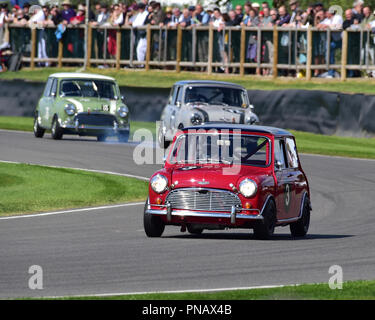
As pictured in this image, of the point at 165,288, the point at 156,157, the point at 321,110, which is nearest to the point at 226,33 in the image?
the point at 321,110

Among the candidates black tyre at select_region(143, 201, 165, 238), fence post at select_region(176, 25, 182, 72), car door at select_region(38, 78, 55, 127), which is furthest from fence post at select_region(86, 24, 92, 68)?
black tyre at select_region(143, 201, 165, 238)

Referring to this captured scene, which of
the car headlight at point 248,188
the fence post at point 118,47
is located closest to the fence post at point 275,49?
the fence post at point 118,47

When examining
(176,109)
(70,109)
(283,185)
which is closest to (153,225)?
(283,185)

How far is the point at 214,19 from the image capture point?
3372 cm

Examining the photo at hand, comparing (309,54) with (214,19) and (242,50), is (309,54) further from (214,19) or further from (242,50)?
(214,19)

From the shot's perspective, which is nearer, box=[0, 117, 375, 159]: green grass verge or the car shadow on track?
the car shadow on track

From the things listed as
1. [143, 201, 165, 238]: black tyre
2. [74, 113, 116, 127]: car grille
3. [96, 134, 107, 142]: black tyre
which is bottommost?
[96, 134, 107, 142]: black tyre

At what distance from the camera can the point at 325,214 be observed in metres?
15.0

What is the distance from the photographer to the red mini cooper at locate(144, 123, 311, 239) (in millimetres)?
11609

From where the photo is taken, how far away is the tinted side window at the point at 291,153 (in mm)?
12874

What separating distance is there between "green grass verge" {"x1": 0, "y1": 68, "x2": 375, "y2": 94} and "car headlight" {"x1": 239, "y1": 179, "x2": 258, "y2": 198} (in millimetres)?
18913

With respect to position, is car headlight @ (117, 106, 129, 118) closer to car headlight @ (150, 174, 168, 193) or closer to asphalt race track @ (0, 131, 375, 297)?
asphalt race track @ (0, 131, 375, 297)

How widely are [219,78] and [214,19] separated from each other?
2.12m
